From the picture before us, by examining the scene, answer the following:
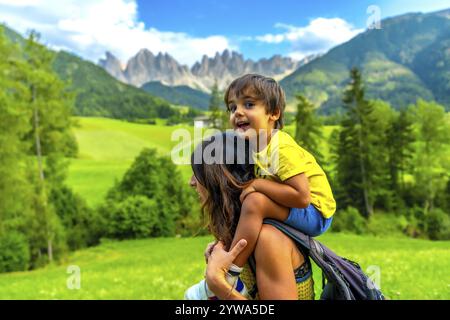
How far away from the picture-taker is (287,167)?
2.66 m

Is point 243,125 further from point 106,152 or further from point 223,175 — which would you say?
point 106,152

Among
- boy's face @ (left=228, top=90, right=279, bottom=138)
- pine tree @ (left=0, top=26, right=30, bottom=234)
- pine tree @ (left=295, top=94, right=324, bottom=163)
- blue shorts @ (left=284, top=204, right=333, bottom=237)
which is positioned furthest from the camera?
pine tree @ (left=295, top=94, right=324, bottom=163)

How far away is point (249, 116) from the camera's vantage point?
9.34 feet

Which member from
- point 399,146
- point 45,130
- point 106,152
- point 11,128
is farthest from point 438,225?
point 106,152

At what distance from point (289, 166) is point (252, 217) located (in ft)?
1.33

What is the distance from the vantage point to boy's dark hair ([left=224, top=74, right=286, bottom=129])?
9.36ft

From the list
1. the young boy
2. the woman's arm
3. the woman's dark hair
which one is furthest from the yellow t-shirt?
the woman's arm

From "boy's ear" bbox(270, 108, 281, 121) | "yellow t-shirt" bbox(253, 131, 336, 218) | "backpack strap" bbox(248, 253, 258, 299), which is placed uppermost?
"boy's ear" bbox(270, 108, 281, 121)

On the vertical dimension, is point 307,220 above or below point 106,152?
above

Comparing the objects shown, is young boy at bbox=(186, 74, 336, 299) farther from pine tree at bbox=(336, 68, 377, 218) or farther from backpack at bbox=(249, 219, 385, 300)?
pine tree at bbox=(336, 68, 377, 218)

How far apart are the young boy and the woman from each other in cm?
6

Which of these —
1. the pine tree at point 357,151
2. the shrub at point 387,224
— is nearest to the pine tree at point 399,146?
the pine tree at point 357,151
